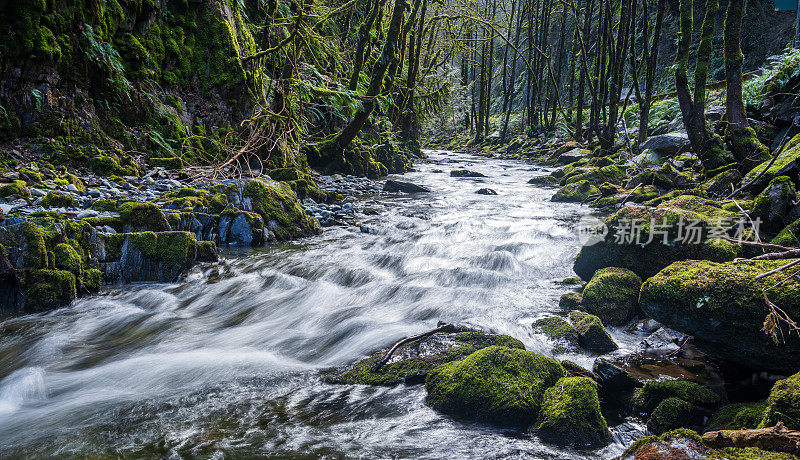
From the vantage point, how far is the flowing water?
278cm

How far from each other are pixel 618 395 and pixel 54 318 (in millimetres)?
5670

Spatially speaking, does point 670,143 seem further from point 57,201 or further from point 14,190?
point 14,190

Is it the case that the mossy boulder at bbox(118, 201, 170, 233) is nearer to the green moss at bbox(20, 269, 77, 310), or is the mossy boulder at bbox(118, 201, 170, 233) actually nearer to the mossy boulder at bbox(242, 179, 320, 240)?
the green moss at bbox(20, 269, 77, 310)

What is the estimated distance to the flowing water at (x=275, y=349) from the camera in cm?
278

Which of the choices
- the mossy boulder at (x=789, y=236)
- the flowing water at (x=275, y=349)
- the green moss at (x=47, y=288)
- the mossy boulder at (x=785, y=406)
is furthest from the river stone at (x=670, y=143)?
the green moss at (x=47, y=288)

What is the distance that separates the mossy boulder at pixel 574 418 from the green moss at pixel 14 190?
6.65 meters

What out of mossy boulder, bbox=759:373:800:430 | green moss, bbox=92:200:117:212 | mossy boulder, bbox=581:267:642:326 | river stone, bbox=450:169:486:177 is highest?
river stone, bbox=450:169:486:177

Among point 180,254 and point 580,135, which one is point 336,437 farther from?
point 580,135

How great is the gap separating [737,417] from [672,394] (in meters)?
0.40

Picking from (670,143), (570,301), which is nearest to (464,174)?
(670,143)

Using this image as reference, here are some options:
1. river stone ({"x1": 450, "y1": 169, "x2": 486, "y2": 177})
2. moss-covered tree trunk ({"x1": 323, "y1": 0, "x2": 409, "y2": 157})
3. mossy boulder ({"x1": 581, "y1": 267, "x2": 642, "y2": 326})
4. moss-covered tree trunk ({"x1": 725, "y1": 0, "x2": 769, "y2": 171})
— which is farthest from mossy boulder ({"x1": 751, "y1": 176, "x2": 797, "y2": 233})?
river stone ({"x1": 450, "y1": 169, "x2": 486, "y2": 177})

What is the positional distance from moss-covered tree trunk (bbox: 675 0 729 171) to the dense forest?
6cm

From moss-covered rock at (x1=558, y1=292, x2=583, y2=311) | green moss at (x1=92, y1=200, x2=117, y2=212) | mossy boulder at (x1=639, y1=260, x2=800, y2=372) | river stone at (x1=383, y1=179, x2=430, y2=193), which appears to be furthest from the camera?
river stone at (x1=383, y1=179, x2=430, y2=193)

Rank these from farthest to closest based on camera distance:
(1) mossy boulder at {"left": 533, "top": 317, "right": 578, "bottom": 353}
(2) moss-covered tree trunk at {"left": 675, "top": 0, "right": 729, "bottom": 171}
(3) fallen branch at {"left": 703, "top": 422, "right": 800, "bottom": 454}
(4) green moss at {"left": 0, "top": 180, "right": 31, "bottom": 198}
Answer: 1. (2) moss-covered tree trunk at {"left": 675, "top": 0, "right": 729, "bottom": 171}
2. (4) green moss at {"left": 0, "top": 180, "right": 31, "bottom": 198}
3. (1) mossy boulder at {"left": 533, "top": 317, "right": 578, "bottom": 353}
4. (3) fallen branch at {"left": 703, "top": 422, "right": 800, "bottom": 454}
